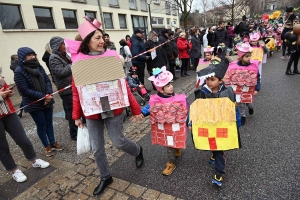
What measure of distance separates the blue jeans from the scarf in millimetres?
362

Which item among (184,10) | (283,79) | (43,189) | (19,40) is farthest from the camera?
Result: (19,40)

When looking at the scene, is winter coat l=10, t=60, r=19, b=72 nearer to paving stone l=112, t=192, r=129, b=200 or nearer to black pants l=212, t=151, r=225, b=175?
paving stone l=112, t=192, r=129, b=200

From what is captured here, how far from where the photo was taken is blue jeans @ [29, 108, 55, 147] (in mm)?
3438

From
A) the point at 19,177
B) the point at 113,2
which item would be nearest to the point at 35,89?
the point at 19,177

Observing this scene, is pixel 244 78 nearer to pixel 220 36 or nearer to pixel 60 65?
pixel 60 65

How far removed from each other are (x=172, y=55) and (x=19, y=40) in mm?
9445

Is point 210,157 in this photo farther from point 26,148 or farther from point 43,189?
point 26,148

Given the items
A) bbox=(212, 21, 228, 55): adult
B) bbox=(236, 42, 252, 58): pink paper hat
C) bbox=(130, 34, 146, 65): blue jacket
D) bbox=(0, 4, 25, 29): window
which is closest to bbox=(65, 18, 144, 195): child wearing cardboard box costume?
bbox=(236, 42, 252, 58): pink paper hat

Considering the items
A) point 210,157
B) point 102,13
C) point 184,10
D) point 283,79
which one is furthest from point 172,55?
point 102,13

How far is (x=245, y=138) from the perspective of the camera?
3.45 meters

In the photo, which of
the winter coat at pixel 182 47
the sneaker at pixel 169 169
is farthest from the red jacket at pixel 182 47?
the sneaker at pixel 169 169

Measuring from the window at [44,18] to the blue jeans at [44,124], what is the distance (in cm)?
1197

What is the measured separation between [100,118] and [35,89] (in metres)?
1.64

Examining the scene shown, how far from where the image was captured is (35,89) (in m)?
3.36
